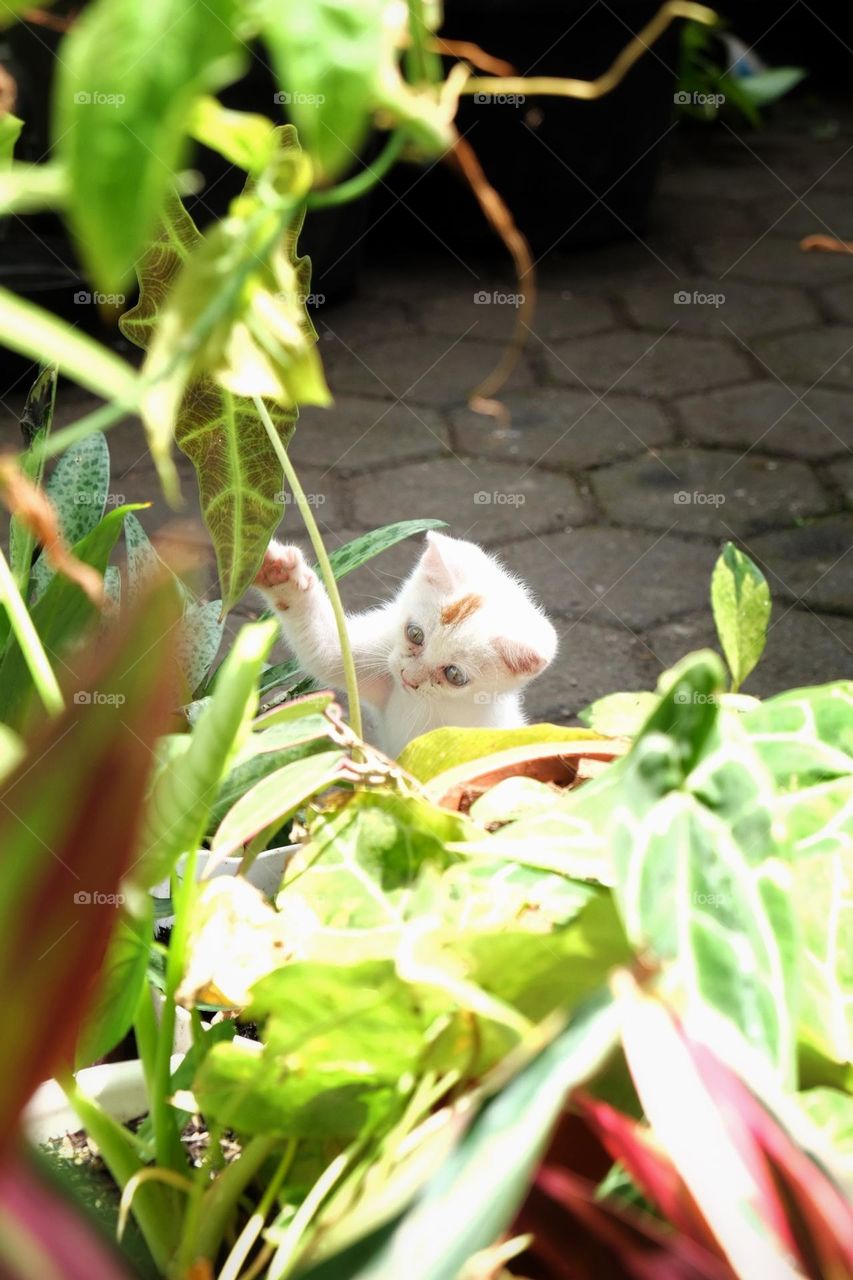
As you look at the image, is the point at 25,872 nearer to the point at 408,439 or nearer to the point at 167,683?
the point at 167,683

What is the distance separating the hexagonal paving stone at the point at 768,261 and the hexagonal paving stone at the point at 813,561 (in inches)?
36.8

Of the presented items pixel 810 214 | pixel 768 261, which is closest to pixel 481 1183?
pixel 768 261

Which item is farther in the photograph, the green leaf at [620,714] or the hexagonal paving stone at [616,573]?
the hexagonal paving stone at [616,573]

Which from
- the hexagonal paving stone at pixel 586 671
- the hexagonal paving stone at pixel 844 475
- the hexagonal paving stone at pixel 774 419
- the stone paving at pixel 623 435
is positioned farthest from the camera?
the hexagonal paving stone at pixel 774 419

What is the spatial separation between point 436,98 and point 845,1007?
36cm

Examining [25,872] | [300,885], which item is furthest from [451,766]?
[25,872]

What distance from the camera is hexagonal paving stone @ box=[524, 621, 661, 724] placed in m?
1.73

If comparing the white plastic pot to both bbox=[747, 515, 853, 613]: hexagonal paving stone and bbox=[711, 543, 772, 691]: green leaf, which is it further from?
bbox=[747, 515, 853, 613]: hexagonal paving stone

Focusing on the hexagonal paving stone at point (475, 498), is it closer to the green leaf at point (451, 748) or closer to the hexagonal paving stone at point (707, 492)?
the hexagonal paving stone at point (707, 492)

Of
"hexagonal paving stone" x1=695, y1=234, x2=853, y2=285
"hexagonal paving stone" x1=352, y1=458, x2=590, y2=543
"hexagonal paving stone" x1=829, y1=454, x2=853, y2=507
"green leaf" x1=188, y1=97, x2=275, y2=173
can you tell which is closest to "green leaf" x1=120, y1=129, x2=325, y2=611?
"green leaf" x1=188, y1=97, x2=275, y2=173
